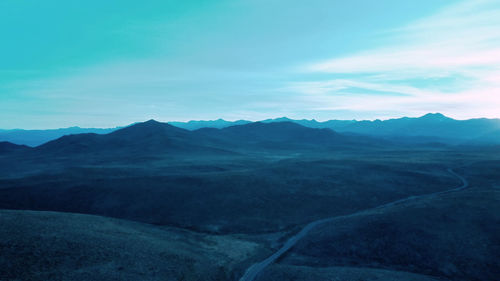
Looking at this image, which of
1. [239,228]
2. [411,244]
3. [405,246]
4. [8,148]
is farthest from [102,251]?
[8,148]

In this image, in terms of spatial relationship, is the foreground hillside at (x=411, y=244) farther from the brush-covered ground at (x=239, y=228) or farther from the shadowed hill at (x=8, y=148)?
the shadowed hill at (x=8, y=148)

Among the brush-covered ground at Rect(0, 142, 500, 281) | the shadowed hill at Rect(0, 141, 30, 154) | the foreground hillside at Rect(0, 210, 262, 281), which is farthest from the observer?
the shadowed hill at Rect(0, 141, 30, 154)

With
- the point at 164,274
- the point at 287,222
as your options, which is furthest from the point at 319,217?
the point at 164,274

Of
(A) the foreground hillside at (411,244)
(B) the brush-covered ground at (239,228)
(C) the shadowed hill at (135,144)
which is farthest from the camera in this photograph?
(C) the shadowed hill at (135,144)

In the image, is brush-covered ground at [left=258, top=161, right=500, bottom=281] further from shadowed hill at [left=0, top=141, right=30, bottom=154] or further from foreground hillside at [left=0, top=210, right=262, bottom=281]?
shadowed hill at [left=0, top=141, right=30, bottom=154]

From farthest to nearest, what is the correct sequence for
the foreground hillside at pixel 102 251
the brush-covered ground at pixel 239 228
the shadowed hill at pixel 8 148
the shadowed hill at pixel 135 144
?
the shadowed hill at pixel 8 148, the shadowed hill at pixel 135 144, the brush-covered ground at pixel 239 228, the foreground hillside at pixel 102 251

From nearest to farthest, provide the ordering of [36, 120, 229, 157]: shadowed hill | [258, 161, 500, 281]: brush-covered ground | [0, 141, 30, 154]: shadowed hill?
1. [258, 161, 500, 281]: brush-covered ground
2. [36, 120, 229, 157]: shadowed hill
3. [0, 141, 30, 154]: shadowed hill

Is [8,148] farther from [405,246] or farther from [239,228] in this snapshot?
[405,246]

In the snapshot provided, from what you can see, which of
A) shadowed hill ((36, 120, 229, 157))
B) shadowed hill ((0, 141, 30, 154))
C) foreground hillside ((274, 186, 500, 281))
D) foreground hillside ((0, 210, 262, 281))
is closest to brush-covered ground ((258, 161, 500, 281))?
foreground hillside ((274, 186, 500, 281))

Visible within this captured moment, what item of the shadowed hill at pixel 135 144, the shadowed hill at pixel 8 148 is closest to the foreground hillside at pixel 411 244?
the shadowed hill at pixel 135 144
